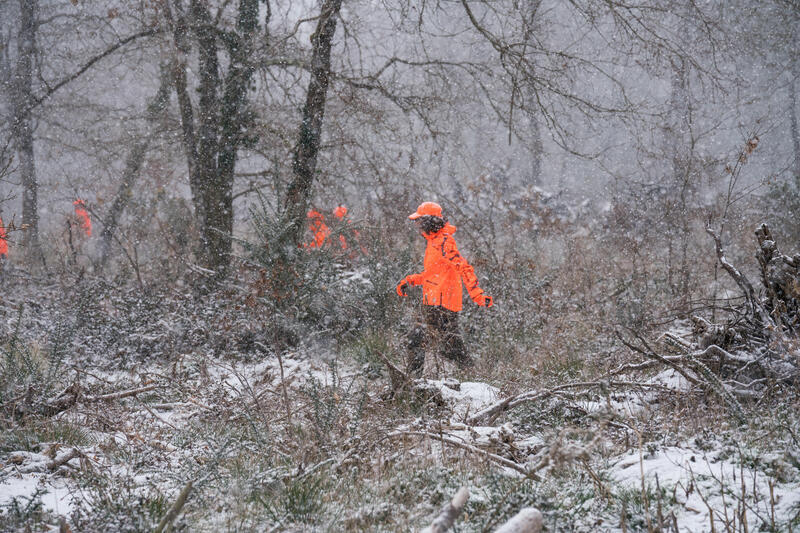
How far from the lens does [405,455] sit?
3.22 metres

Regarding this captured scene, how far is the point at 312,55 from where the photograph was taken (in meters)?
8.02

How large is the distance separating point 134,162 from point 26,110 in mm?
2222

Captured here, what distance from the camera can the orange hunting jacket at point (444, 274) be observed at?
19.4ft

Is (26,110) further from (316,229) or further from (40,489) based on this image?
(40,489)

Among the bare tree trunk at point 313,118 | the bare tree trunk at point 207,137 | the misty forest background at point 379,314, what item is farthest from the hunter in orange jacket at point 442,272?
the bare tree trunk at point 207,137

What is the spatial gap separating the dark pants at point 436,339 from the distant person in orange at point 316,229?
156 cm

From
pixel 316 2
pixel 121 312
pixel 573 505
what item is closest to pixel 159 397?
pixel 121 312

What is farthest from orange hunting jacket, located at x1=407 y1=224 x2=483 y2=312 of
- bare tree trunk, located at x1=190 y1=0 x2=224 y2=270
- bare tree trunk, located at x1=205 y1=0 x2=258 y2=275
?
bare tree trunk, located at x1=190 y1=0 x2=224 y2=270

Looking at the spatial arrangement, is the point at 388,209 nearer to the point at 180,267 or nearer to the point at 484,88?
the point at 484,88

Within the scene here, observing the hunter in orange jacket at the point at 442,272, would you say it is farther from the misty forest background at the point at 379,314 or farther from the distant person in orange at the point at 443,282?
the misty forest background at the point at 379,314

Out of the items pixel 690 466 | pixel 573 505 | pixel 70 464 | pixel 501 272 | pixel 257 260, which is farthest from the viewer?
pixel 501 272

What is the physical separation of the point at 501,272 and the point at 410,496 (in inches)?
236

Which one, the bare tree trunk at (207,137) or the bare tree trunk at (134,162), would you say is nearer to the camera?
the bare tree trunk at (207,137)

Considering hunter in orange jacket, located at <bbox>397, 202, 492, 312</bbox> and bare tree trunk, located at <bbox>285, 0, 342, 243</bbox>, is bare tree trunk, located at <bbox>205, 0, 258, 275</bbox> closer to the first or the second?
bare tree trunk, located at <bbox>285, 0, 342, 243</bbox>
